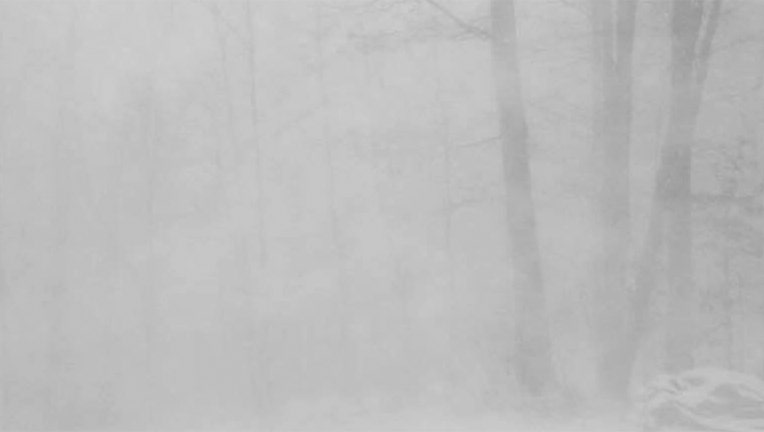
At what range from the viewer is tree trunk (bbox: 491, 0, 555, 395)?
24.6ft

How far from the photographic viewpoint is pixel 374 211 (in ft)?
57.6

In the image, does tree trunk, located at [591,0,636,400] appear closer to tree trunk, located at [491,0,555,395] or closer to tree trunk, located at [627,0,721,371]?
tree trunk, located at [627,0,721,371]

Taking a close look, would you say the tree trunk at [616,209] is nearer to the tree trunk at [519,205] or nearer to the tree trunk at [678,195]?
the tree trunk at [678,195]

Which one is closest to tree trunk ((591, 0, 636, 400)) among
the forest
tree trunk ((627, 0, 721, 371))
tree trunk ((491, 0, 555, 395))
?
the forest

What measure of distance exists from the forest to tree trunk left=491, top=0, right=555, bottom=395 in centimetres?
2

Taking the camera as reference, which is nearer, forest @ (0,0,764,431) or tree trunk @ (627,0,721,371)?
tree trunk @ (627,0,721,371)

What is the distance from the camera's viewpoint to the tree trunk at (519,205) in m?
7.49

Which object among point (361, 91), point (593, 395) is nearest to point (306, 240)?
point (361, 91)

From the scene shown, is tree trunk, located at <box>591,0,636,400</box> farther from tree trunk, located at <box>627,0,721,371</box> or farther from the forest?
tree trunk, located at <box>627,0,721,371</box>

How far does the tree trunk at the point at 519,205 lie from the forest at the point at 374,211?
0.07 ft

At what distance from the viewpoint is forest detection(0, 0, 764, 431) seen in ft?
26.3

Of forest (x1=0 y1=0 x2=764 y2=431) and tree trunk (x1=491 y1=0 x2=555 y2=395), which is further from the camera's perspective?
forest (x1=0 y1=0 x2=764 y2=431)

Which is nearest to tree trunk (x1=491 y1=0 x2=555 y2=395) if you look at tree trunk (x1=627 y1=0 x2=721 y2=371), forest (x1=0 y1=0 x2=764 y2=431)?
forest (x1=0 y1=0 x2=764 y2=431)

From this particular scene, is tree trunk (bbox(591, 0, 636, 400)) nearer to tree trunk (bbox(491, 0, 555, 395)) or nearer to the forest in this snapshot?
the forest
